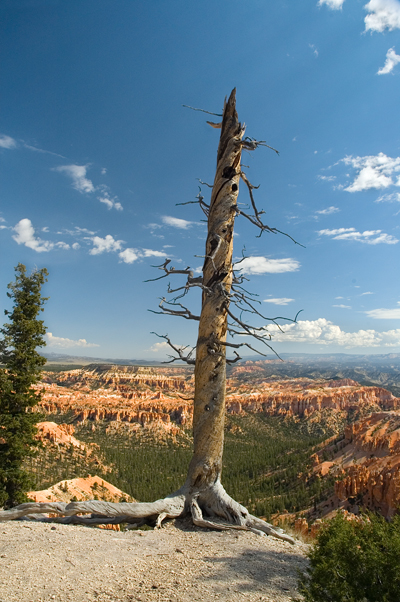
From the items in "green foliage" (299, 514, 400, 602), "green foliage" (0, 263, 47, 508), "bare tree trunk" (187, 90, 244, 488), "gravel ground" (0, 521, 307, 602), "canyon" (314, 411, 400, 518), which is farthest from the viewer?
"canyon" (314, 411, 400, 518)

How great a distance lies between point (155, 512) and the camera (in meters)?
4.26

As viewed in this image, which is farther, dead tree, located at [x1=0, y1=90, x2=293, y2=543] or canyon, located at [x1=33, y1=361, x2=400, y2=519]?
canyon, located at [x1=33, y1=361, x2=400, y2=519]

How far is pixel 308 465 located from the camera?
45375 millimetres

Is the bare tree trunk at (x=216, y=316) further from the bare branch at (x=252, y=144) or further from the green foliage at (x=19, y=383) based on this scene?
the green foliage at (x=19, y=383)

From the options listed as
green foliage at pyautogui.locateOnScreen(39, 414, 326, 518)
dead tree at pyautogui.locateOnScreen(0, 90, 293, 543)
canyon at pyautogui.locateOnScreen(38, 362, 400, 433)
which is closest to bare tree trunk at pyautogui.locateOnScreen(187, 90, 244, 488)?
dead tree at pyautogui.locateOnScreen(0, 90, 293, 543)

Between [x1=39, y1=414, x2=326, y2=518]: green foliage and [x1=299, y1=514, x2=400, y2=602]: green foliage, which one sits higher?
[x1=299, y1=514, x2=400, y2=602]: green foliage

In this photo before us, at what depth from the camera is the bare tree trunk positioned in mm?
4520

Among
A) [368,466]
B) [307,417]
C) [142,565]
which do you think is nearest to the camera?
[142,565]

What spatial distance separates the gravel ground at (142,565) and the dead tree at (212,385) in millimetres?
318

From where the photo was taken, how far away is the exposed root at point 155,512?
4.18m

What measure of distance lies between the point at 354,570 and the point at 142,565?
182 cm

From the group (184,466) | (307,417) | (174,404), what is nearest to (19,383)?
(184,466)

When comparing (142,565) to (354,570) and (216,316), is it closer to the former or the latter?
(354,570)

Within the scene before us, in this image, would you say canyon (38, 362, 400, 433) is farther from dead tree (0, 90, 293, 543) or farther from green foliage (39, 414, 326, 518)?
dead tree (0, 90, 293, 543)
